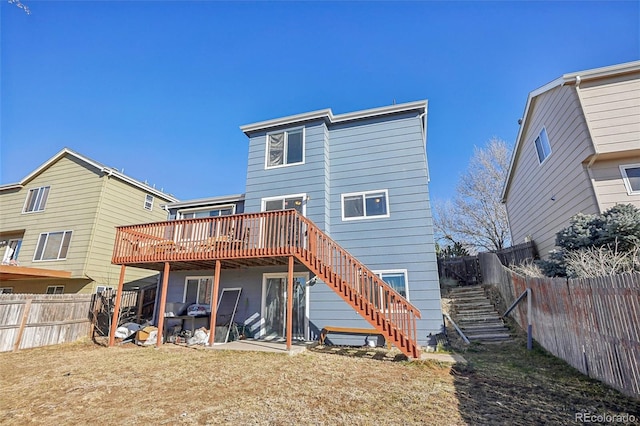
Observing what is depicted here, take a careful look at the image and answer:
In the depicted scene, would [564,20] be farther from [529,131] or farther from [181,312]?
[181,312]

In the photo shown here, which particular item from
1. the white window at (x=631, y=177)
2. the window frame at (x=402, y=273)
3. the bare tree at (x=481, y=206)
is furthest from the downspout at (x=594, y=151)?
the bare tree at (x=481, y=206)

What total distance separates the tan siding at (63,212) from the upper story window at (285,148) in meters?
10.1

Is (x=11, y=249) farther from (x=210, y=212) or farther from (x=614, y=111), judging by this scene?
(x=614, y=111)

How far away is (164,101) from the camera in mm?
14438

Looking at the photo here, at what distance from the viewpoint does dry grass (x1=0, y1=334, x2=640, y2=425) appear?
3928 mm

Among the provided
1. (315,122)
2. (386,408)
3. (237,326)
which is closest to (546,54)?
(315,122)

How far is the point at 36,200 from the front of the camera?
1658cm

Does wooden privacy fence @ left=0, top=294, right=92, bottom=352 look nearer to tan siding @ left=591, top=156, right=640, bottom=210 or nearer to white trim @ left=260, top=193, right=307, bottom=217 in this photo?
white trim @ left=260, top=193, right=307, bottom=217

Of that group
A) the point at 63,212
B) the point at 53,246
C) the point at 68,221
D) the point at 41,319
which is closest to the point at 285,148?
the point at 41,319

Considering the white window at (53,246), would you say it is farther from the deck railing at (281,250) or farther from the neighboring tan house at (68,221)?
the deck railing at (281,250)

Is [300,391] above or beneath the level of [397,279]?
beneath

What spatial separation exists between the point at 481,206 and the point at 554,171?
1325 centimetres

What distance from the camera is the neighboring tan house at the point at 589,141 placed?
8.12 m

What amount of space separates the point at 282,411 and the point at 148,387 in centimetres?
297
